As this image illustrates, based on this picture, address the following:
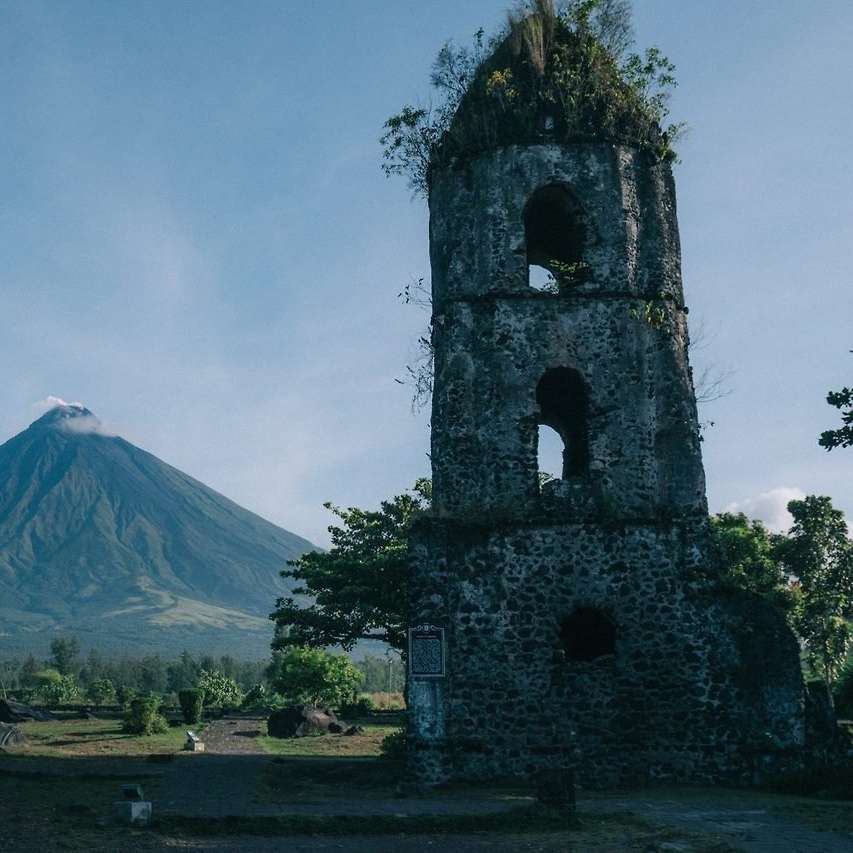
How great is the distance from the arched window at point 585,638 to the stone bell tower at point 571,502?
0.03m

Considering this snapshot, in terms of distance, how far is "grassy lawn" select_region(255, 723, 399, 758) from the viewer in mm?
21094

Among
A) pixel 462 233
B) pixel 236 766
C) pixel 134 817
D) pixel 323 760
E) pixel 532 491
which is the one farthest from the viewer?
pixel 323 760

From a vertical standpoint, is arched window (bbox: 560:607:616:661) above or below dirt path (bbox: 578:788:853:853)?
above

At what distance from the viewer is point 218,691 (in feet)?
171

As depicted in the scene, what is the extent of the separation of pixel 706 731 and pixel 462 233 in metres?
8.74

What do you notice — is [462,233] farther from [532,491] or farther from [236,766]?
[236,766]

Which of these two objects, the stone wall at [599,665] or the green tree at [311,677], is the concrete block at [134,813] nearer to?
the stone wall at [599,665]

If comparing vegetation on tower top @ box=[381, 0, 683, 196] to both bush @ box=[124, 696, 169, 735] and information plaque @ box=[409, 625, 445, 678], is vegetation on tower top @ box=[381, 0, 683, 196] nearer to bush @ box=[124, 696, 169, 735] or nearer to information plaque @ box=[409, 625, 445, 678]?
information plaque @ box=[409, 625, 445, 678]

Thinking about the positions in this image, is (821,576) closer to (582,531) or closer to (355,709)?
(355,709)

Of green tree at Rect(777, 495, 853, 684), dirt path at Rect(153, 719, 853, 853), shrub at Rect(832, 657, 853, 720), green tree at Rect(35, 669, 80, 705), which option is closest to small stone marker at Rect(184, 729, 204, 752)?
dirt path at Rect(153, 719, 853, 853)

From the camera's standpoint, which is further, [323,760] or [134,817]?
[323,760]

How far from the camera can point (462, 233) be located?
1609 centimetres

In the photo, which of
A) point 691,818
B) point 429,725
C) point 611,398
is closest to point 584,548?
point 611,398

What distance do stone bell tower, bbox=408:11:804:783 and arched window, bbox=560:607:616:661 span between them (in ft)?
0.11
